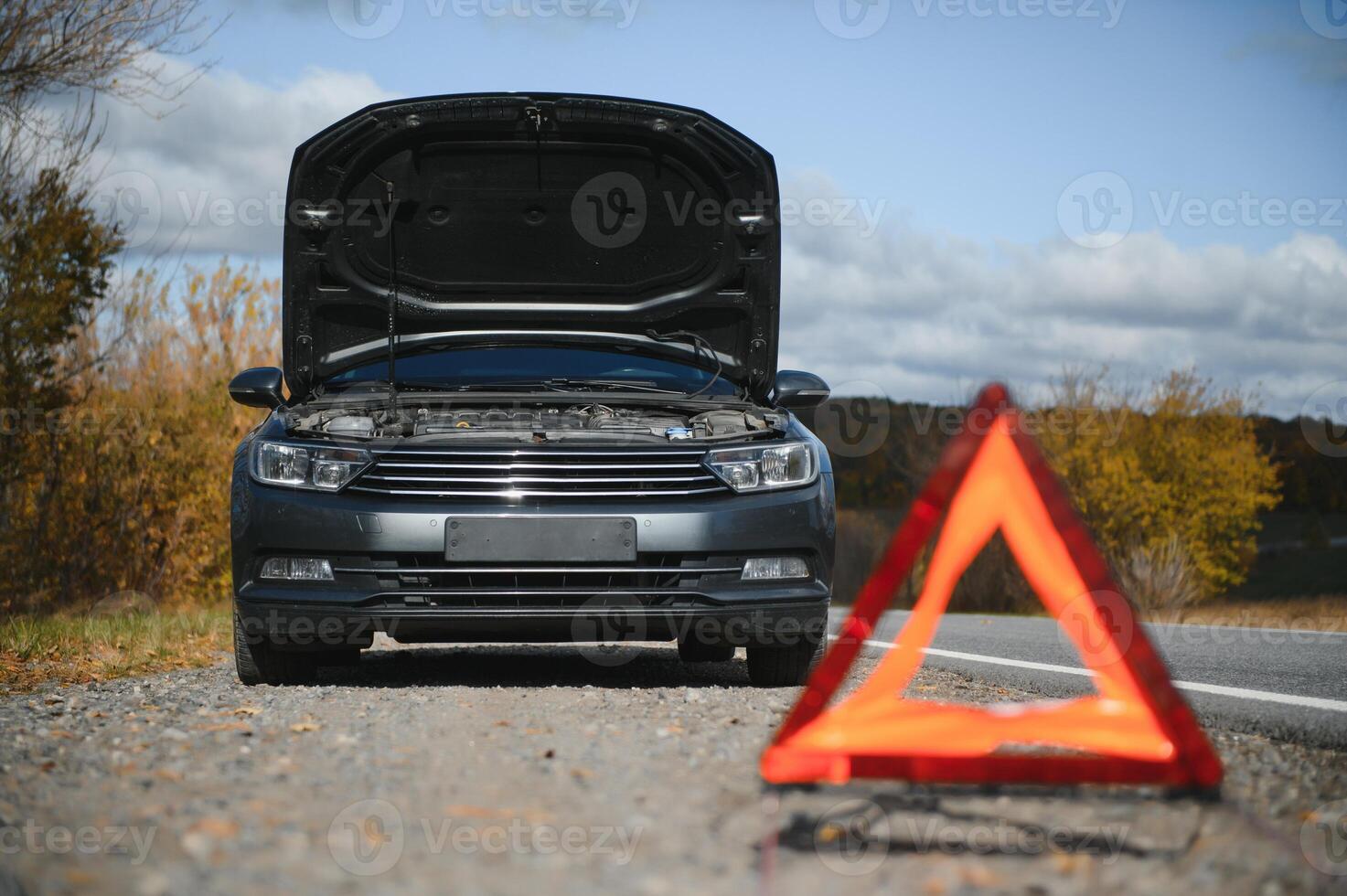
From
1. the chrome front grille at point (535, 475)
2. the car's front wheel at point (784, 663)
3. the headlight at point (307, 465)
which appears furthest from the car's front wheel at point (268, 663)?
the car's front wheel at point (784, 663)

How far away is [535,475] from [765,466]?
3.19 feet

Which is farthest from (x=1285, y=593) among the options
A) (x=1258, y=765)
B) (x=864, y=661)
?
(x=1258, y=765)

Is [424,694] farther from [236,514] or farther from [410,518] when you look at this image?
[236,514]

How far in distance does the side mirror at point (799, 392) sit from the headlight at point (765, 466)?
2.61ft

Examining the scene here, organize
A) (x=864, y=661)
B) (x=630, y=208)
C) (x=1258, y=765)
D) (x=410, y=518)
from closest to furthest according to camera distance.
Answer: (x=1258, y=765)
(x=410, y=518)
(x=630, y=208)
(x=864, y=661)

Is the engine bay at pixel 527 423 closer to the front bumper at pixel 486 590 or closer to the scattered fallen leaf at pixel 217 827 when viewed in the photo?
the front bumper at pixel 486 590

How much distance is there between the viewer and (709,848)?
261 cm

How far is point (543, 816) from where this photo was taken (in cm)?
288

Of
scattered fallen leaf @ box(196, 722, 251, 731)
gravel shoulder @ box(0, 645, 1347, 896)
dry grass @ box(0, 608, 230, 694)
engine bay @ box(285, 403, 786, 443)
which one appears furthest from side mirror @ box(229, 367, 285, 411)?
scattered fallen leaf @ box(196, 722, 251, 731)

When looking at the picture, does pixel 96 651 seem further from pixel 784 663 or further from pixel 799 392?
pixel 799 392

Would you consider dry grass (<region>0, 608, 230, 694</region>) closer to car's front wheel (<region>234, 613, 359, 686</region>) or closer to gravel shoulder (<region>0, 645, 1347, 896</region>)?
car's front wheel (<region>234, 613, 359, 686</region>)

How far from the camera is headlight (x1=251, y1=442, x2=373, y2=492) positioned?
4.94 metres

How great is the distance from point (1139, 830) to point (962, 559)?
0.75m

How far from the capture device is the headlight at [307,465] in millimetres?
4938
